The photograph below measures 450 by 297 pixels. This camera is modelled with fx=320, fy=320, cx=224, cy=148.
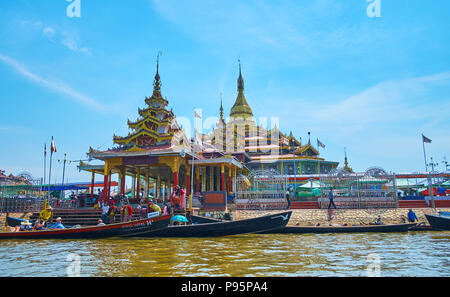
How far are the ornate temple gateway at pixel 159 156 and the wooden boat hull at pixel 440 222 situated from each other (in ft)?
48.5

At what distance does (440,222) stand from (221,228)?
11.4 meters

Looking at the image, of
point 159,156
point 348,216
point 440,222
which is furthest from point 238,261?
point 159,156

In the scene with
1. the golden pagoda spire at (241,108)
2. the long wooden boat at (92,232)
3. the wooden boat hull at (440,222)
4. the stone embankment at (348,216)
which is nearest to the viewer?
the long wooden boat at (92,232)

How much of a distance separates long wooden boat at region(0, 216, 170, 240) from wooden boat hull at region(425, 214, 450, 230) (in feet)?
46.9

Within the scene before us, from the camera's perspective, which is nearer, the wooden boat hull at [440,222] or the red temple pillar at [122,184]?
the wooden boat hull at [440,222]

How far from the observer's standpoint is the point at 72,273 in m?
7.06

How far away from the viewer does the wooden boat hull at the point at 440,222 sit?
16.1m

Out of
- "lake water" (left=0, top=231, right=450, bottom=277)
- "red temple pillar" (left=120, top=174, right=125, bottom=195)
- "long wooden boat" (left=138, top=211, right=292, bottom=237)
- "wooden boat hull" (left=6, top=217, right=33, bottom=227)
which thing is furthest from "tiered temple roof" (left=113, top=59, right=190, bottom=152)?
"lake water" (left=0, top=231, right=450, bottom=277)

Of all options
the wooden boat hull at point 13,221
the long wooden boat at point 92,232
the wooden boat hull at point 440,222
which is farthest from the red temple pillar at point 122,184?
the wooden boat hull at point 440,222

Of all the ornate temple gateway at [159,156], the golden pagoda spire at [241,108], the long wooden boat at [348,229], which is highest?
the golden pagoda spire at [241,108]

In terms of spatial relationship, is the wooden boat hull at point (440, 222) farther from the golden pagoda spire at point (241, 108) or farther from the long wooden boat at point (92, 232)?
the golden pagoda spire at point (241, 108)

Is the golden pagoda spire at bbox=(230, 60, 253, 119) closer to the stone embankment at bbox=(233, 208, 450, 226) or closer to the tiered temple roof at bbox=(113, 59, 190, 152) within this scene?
the tiered temple roof at bbox=(113, 59, 190, 152)

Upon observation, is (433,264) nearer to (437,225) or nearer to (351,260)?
(351,260)
